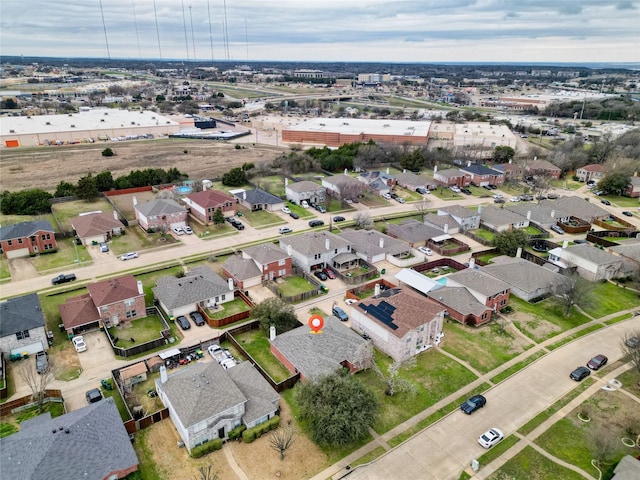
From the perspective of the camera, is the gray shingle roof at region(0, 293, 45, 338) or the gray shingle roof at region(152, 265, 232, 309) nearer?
the gray shingle roof at region(0, 293, 45, 338)

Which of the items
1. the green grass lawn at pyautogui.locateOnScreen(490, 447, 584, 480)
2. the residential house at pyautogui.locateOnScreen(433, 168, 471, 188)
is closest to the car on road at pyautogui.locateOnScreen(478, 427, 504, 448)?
the green grass lawn at pyautogui.locateOnScreen(490, 447, 584, 480)

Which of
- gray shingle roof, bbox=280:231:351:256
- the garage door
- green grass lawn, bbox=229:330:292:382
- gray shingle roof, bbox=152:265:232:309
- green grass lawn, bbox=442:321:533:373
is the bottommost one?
green grass lawn, bbox=442:321:533:373

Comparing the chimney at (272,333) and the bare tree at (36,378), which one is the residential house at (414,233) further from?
the bare tree at (36,378)

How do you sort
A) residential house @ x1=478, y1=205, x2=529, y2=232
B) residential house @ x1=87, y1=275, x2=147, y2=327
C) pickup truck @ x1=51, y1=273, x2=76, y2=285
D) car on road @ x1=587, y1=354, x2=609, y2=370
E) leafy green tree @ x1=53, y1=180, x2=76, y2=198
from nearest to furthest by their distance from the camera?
1. car on road @ x1=587, y1=354, x2=609, y2=370
2. residential house @ x1=87, y1=275, x2=147, y2=327
3. pickup truck @ x1=51, y1=273, x2=76, y2=285
4. residential house @ x1=478, y1=205, x2=529, y2=232
5. leafy green tree @ x1=53, y1=180, x2=76, y2=198

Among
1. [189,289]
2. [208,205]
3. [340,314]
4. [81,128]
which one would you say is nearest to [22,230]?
[208,205]

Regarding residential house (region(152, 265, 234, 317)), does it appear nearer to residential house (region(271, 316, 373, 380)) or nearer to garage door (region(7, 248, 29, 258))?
residential house (region(271, 316, 373, 380))

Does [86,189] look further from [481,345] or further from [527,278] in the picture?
[527,278]

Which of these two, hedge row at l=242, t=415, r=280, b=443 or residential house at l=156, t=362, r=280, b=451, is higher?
residential house at l=156, t=362, r=280, b=451
